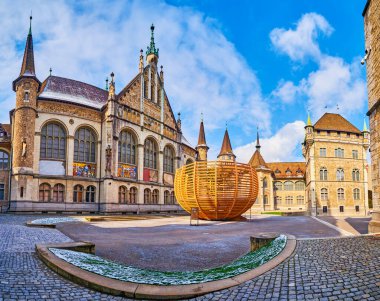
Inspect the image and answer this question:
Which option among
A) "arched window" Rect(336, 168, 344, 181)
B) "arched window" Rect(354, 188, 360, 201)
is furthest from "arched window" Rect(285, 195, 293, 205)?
"arched window" Rect(336, 168, 344, 181)

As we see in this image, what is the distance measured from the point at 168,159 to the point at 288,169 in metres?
40.3

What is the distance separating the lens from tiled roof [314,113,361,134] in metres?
51.6

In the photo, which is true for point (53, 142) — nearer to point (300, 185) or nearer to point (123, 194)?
point (123, 194)

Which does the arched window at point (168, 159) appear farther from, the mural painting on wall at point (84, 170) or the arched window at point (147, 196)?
the mural painting on wall at point (84, 170)

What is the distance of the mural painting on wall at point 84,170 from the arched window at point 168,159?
11776mm

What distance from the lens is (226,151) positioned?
6494cm

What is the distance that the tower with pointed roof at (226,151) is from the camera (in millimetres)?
64312

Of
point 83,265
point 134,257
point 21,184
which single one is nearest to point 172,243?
point 134,257

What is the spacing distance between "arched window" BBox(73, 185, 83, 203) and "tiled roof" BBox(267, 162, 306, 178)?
51.6 metres

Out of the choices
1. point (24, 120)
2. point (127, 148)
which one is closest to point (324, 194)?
point (127, 148)

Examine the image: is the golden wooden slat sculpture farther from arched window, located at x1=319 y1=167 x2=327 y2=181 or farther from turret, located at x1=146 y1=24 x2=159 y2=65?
arched window, located at x1=319 y1=167 x2=327 y2=181

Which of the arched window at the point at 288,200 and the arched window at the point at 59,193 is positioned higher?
the arched window at the point at 59,193

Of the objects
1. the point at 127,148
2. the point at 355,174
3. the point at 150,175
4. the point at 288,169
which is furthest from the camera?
the point at 288,169

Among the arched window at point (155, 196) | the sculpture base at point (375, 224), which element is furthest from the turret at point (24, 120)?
the sculpture base at point (375, 224)
